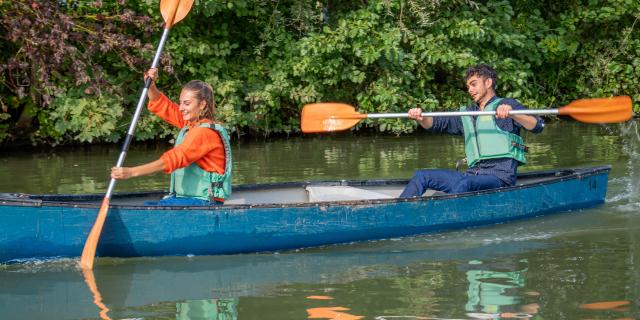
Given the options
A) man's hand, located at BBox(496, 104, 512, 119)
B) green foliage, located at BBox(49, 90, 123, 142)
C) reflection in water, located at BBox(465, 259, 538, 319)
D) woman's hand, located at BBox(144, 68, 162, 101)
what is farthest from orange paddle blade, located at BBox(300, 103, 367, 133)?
green foliage, located at BBox(49, 90, 123, 142)

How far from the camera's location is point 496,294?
17.8ft

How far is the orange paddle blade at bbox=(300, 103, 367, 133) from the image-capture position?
8125 millimetres

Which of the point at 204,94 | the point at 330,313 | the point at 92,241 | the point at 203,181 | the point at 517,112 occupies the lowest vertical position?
the point at 330,313

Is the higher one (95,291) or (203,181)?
(203,181)

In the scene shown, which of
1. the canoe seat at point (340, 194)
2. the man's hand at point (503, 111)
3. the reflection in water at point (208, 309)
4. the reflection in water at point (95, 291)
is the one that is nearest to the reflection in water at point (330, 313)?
the reflection in water at point (208, 309)

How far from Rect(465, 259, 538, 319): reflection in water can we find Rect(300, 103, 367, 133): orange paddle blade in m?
2.11

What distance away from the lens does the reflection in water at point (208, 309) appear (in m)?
5.13

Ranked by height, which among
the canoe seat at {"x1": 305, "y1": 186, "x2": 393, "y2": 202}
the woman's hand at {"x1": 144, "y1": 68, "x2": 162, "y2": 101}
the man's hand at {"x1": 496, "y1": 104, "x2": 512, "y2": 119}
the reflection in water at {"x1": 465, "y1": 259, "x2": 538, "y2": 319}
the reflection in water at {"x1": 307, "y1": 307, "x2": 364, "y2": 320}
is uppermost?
the woman's hand at {"x1": 144, "y1": 68, "x2": 162, "y2": 101}

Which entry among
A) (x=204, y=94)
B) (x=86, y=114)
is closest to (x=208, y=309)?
(x=204, y=94)

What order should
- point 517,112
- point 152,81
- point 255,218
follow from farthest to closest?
1. point 517,112
2. point 152,81
3. point 255,218

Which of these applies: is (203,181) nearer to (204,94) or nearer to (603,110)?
(204,94)

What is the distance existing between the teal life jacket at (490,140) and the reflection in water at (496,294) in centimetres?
145

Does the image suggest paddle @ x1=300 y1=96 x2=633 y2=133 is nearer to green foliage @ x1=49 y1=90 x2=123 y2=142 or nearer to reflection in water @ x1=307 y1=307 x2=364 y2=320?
reflection in water @ x1=307 y1=307 x2=364 y2=320

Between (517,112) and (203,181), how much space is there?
7.32 ft
